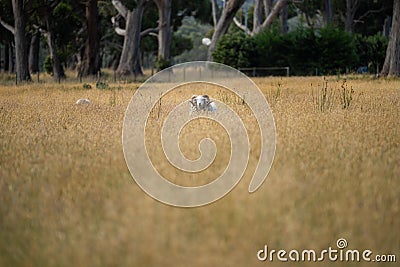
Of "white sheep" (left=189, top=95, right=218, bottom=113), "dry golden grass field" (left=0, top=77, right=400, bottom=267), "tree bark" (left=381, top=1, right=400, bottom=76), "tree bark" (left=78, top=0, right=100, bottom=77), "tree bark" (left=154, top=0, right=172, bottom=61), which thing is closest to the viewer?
"dry golden grass field" (left=0, top=77, right=400, bottom=267)

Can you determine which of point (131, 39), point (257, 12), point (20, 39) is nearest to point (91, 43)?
point (131, 39)

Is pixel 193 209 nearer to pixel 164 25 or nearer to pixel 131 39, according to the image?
A: pixel 131 39

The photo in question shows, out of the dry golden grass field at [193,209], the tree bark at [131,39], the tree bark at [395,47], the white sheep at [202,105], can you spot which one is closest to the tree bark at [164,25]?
the tree bark at [131,39]

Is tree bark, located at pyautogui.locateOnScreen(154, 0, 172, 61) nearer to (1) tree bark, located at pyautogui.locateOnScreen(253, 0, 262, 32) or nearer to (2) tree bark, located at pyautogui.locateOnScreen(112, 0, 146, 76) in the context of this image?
(2) tree bark, located at pyautogui.locateOnScreen(112, 0, 146, 76)

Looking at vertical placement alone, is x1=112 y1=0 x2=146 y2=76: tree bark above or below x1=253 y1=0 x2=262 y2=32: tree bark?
below

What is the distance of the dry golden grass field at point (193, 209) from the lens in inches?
120

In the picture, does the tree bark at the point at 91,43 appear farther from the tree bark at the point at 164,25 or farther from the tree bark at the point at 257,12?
the tree bark at the point at 257,12

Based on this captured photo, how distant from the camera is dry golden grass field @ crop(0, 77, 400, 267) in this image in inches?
120

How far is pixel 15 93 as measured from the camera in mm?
15805

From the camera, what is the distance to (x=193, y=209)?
3.72 meters

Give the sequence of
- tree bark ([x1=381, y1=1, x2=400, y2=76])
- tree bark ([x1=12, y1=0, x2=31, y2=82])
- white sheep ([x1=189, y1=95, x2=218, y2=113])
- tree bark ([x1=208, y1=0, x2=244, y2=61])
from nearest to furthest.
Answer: white sheep ([x1=189, y1=95, x2=218, y2=113]) < tree bark ([x1=381, y1=1, x2=400, y2=76]) < tree bark ([x1=12, y1=0, x2=31, y2=82]) < tree bark ([x1=208, y1=0, x2=244, y2=61])

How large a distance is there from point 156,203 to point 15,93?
1293cm

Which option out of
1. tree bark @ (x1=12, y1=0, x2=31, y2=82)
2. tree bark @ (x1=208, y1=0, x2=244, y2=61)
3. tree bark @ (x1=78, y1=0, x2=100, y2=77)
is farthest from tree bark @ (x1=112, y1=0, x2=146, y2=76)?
tree bark @ (x1=12, y1=0, x2=31, y2=82)

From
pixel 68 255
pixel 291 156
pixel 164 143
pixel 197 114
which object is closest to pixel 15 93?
pixel 197 114
